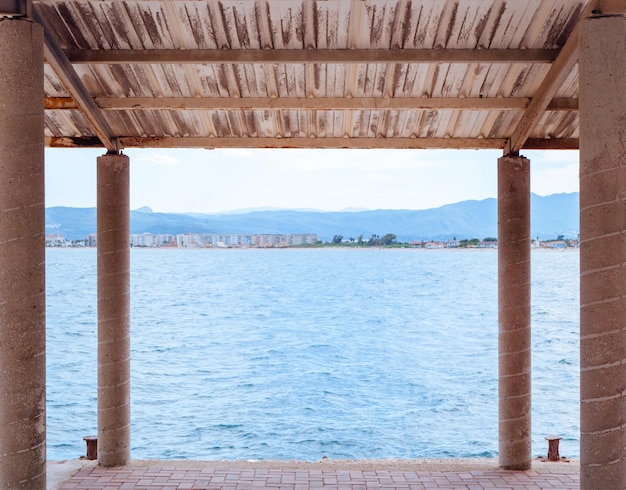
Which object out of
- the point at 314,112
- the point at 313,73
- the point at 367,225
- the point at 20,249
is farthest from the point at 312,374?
the point at 367,225

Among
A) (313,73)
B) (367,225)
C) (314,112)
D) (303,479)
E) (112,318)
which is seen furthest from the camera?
(367,225)

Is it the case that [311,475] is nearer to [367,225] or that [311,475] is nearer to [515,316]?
[515,316]

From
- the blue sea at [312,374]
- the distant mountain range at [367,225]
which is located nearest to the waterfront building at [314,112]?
the blue sea at [312,374]

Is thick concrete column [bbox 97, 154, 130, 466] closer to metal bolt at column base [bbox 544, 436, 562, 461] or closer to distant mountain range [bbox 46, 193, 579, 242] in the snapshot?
metal bolt at column base [bbox 544, 436, 562, 461]

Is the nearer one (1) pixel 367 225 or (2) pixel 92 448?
(2) pixel 92 448

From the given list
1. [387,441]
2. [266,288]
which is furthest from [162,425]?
[266,288]

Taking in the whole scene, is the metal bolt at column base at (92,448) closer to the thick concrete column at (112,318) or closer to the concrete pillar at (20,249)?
the thick concrete column at (112,318)

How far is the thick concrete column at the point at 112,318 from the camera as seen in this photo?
27.1ft

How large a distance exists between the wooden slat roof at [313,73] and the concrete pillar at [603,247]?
472 mm

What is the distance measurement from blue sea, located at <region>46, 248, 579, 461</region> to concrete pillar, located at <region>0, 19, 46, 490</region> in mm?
17423

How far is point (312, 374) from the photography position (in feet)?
133

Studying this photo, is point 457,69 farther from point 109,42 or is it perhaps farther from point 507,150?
point 109,42

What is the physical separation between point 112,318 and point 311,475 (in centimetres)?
319

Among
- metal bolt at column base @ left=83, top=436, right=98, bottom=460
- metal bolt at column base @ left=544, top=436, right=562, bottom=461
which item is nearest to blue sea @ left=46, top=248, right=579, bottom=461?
metal bolt at column base @ left=83, top=436, right=98, bottom=460
